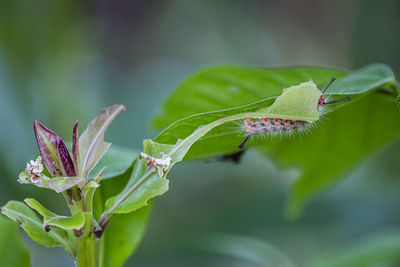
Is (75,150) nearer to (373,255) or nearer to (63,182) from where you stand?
(63,182)

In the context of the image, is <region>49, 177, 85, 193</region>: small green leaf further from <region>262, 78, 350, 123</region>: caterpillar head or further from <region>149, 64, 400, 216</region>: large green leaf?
<region>262, 78, 350, 123</region>: caterpillar head

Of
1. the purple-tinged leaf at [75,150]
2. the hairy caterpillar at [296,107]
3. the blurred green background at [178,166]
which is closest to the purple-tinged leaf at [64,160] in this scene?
the purple-tinged leaf at [75,150]

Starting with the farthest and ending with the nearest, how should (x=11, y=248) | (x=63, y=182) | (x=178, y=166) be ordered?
(x=178, y=166)
(x=11, y=248)
(x=63, y=182)

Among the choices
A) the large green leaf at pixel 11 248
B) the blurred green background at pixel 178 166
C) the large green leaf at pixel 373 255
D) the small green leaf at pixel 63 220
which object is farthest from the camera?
the blurred green background at pixel 178 166

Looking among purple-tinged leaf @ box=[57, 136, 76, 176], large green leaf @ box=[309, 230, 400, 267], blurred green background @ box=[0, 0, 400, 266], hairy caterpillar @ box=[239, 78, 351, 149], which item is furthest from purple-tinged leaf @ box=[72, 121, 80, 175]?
large green leaf @ box=[309, 230, 400, 267]

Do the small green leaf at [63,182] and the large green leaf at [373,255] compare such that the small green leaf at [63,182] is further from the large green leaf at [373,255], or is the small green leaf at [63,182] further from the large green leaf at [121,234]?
the large green leaf at [373,255]

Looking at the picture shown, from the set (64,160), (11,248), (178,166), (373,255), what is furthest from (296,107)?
(178,166)
